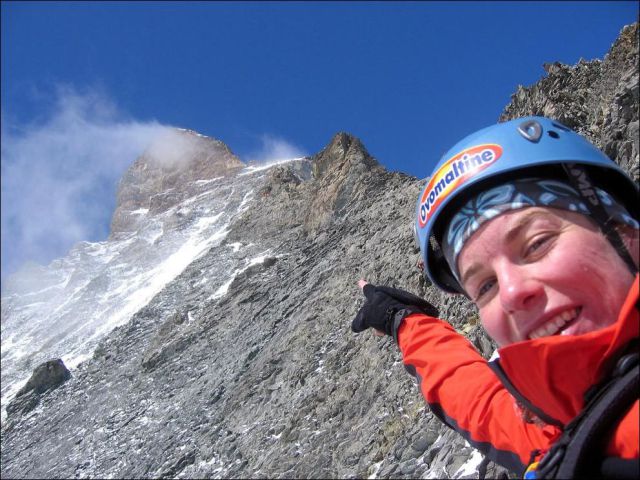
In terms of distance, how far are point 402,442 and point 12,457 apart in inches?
1143

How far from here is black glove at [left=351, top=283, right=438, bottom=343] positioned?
329 centimetres

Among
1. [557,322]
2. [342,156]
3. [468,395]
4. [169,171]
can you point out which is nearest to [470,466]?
[468,395]

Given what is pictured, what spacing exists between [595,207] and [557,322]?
54 cm

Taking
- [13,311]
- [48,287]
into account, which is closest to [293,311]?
[13,311]

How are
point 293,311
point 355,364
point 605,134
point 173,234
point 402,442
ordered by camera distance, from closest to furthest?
point 605,134, point 402,442, point 355,364, point 293,311, point 173,234

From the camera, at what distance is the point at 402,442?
10.9 meters

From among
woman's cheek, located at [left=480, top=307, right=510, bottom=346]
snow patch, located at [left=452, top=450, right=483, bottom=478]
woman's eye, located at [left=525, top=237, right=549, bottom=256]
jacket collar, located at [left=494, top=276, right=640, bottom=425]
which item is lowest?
snow patch, located at [left=452, top=450, right=483, bottom=478]

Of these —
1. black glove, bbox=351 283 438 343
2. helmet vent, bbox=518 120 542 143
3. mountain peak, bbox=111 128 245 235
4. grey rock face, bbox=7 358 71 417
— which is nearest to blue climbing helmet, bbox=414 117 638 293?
helmet vent, bbox=518 120 542 143

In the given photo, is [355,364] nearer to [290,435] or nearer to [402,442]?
[290,435]

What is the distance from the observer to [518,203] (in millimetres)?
2340

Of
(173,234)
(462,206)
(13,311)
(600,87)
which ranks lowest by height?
(462,206)

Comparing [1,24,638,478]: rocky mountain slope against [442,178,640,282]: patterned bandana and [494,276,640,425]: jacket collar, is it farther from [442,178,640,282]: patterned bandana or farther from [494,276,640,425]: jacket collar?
[494,276,640,425]: jacket collar

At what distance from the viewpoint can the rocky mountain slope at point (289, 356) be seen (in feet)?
34.6

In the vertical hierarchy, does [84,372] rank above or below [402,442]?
above
